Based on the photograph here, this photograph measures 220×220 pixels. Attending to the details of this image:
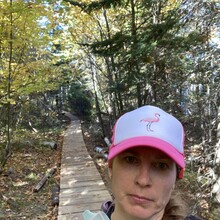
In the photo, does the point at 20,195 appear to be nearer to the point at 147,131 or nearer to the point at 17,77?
the point at 17,77

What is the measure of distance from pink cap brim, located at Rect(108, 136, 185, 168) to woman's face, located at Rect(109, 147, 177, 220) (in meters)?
0.02

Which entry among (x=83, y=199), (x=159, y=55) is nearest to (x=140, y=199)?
(x=83, y=199)

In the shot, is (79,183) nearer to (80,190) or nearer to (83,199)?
(80,190)

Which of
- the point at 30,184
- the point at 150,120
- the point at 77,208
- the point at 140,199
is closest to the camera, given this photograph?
the point at 140,199

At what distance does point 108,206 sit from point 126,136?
381mm

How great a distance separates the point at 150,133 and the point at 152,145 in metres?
0.05

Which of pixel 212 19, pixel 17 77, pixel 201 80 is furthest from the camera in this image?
pixel 17 77

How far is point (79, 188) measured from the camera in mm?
6422

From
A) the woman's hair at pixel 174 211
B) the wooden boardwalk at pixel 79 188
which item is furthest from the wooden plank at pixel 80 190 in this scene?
the woman's hair at pixel 174 211

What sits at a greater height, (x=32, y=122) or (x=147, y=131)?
(x=147, y=131)

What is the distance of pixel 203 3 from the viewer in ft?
14.3

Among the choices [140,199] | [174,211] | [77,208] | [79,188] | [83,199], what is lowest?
[79,188]

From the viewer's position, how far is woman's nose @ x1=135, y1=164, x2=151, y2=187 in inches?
37.1

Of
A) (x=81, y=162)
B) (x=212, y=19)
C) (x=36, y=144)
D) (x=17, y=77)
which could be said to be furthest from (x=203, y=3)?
(x=36, y=144)
